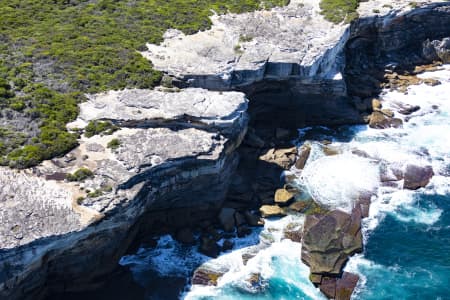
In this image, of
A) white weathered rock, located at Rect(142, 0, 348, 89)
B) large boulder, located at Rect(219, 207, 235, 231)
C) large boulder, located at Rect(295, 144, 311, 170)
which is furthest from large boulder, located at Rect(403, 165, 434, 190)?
large boulder, located at Rect(219, 207, 235, 231)

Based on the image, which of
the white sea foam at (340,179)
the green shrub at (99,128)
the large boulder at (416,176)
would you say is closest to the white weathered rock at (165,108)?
the green shrub at (99,128)

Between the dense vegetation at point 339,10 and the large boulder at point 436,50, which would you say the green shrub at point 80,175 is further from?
the large boulder at point 436,50

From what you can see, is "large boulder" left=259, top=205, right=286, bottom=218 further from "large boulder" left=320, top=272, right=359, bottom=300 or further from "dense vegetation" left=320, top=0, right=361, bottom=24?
"dense vegetation" left=320, top=0, right=361, bottom=24

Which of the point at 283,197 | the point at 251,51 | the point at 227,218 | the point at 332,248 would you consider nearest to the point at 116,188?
the point at 227,218

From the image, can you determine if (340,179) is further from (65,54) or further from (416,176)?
(65,54)

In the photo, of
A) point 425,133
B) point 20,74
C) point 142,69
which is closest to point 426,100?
point 425,133

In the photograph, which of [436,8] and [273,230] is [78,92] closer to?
[273,230]
